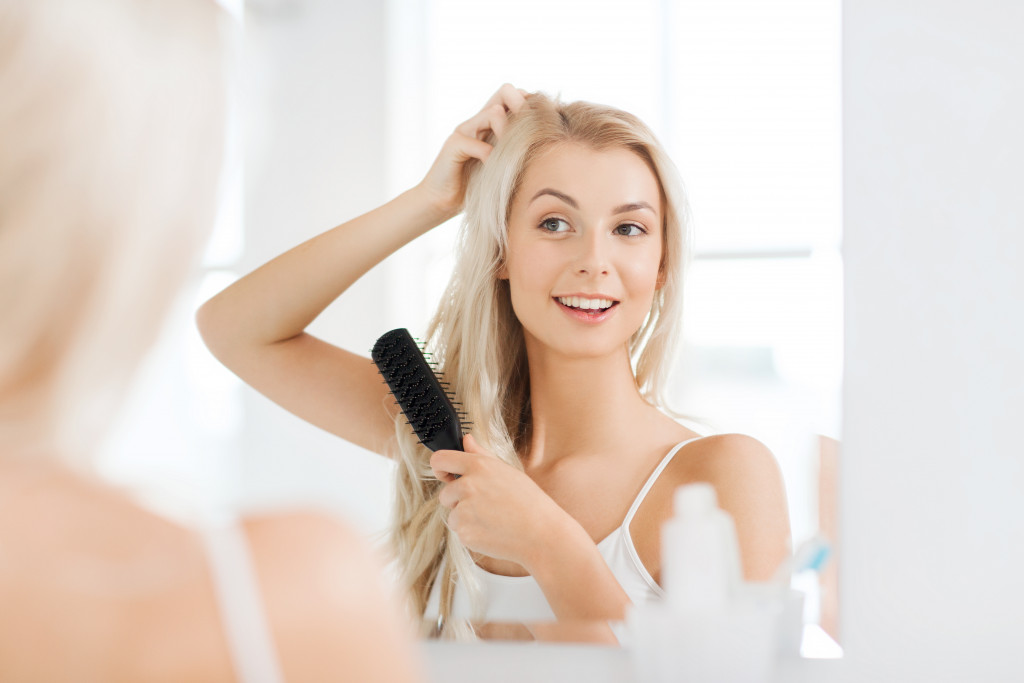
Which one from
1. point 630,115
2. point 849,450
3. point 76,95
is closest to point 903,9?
point 630,115

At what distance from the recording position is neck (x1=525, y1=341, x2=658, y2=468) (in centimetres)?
74

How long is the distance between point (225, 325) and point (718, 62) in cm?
56

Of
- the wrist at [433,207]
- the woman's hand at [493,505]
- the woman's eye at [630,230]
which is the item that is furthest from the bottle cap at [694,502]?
the wrist at [433,207]

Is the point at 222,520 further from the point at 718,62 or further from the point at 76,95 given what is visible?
the point at 718,62

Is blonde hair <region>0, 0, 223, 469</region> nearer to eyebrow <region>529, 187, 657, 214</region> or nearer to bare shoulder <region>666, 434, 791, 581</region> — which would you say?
eyebrow <region>529, 187, 657, 214</region>

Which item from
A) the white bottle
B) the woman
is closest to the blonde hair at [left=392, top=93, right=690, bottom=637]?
the white bottle

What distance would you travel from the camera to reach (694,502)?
0.65 m

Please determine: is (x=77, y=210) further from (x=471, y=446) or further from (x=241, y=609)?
(x=471, y=446)

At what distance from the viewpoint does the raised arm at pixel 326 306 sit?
763 mm

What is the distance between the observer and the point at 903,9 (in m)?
0.73

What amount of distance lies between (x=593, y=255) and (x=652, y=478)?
8.3 inches

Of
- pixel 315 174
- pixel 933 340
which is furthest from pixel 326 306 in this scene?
pixel 933 340

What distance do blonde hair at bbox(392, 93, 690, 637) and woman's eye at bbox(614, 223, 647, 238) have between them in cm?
2

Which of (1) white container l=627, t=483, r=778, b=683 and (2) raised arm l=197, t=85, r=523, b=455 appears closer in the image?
(1) white container l=627, t=483, r=778, b=683
